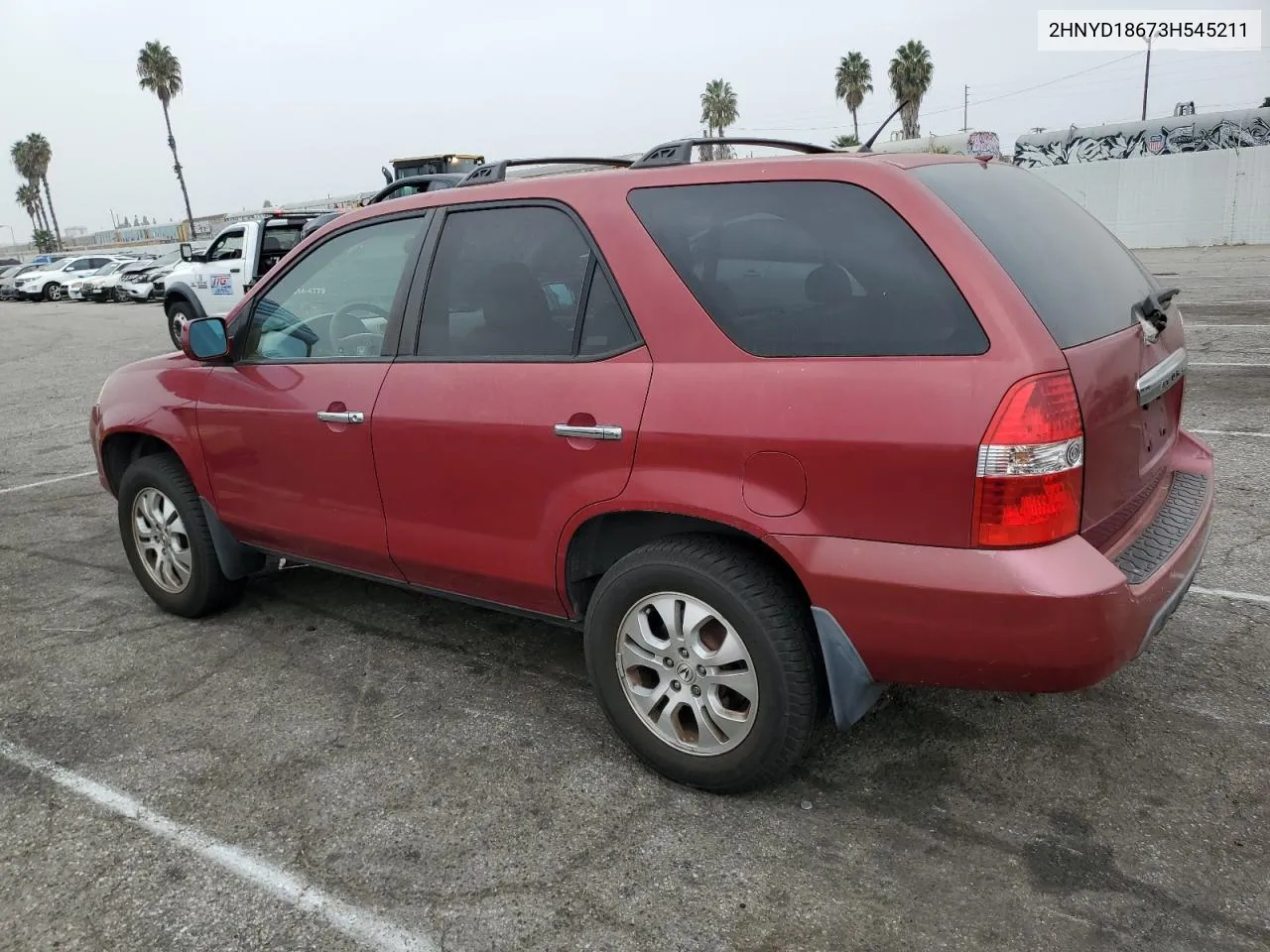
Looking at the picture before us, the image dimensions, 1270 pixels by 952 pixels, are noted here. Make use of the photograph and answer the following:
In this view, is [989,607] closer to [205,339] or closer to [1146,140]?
[205,339]

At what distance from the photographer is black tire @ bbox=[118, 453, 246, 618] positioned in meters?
4.16

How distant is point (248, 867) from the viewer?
2621 mm

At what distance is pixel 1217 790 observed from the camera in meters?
2.75

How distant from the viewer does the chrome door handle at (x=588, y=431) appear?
9.05ft

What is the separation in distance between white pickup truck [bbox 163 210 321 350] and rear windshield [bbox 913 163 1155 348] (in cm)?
1337

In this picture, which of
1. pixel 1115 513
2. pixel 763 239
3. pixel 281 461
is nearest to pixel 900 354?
pixel 763 239

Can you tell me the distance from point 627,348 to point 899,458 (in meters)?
0.87

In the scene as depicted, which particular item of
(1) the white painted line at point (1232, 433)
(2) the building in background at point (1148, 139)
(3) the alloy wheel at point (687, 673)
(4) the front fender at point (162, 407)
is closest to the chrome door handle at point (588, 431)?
(3) the alloy wheel at point (687, 673)

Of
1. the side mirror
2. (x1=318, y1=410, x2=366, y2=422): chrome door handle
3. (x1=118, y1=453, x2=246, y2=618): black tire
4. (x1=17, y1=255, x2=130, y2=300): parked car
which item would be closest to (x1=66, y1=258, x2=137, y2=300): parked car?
(x1=17, y1=255, x2=130, y2=300): parked car

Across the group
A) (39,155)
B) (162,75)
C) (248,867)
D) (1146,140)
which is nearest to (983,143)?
(1146,140)

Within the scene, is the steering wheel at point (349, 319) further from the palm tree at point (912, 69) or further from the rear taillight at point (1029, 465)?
the palm tree at point (912, 69)

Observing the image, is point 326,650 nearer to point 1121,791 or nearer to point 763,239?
point 763,239

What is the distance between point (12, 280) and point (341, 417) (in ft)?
133

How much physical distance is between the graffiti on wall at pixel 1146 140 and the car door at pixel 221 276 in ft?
81.4
